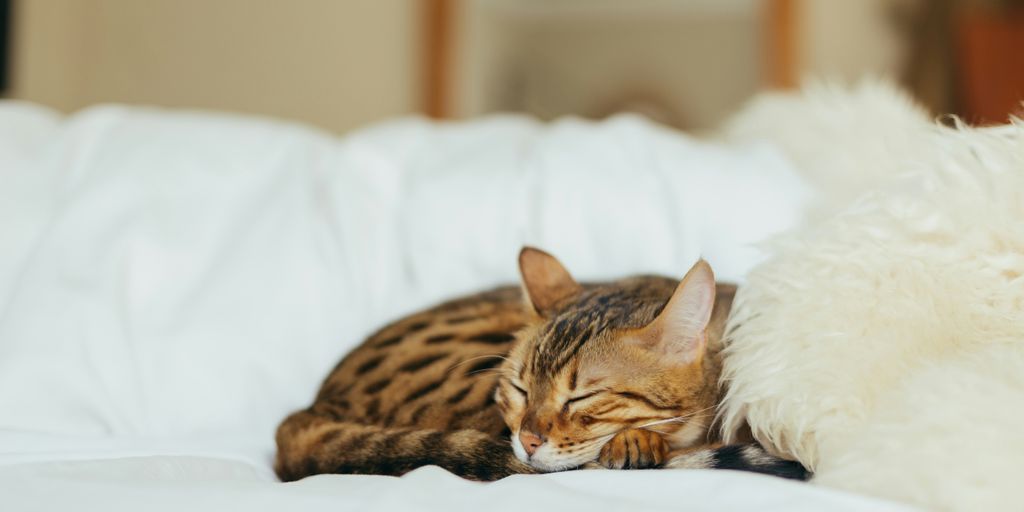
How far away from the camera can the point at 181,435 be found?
Result: 1091 millimetres

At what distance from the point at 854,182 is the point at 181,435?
3.72 ft

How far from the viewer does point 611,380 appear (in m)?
0.83

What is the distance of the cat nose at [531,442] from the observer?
0.80 meters

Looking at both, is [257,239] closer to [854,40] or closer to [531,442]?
→ [531,442]

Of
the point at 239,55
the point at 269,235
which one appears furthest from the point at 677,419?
the point at 239,55

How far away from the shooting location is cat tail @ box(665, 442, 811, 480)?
0.72 metres

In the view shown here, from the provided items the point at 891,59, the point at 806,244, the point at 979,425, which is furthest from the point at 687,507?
the point at 891,59

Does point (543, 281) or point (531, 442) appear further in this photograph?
point (543, 281)

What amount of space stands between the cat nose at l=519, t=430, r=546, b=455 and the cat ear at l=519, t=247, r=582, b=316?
0.63 ft

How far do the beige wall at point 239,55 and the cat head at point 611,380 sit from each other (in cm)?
208

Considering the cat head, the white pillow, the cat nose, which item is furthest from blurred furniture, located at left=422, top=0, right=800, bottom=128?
the cat nose

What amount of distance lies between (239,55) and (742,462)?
8.85 ft

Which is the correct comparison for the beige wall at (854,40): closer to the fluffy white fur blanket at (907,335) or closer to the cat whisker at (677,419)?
the fluffy white fur blanket at (907,335)

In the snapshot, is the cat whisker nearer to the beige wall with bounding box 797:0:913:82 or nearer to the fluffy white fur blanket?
the fluffy white fur blanket
